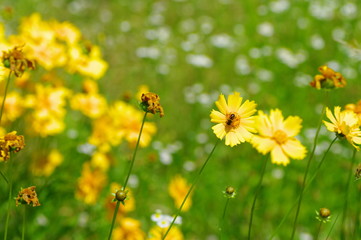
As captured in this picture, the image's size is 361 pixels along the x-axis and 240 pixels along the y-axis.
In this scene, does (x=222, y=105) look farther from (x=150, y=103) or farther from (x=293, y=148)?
(x=293, y=148)

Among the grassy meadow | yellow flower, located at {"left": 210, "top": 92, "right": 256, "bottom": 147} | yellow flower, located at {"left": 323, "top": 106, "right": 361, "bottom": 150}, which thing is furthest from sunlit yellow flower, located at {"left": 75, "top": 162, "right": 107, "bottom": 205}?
yellow flower, located at {"left": 323, "top": 106, "right": 361, "bottom": 150}

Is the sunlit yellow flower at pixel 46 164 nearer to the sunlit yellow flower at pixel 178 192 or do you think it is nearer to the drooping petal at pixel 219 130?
the sunlit yellow flower at pixel 178 192

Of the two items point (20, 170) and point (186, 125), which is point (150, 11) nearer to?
point (186, 125)

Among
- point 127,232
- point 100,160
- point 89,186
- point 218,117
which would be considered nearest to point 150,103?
point 218,117

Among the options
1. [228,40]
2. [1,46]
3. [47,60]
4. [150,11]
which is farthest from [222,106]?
[150,11]

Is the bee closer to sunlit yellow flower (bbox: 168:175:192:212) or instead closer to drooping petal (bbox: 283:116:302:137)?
drooping petal (bbox: 283:116:302:137)

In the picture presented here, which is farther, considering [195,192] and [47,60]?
[195,192]

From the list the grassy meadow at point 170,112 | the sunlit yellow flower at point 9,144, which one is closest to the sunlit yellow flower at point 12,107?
the grassy meadow at point 170,112
